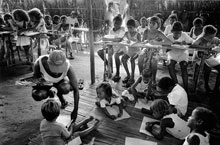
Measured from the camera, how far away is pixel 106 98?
2.82 m

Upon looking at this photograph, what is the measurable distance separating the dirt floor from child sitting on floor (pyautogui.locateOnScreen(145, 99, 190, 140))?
4.23 feet

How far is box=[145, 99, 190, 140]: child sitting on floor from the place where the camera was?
2.32 m

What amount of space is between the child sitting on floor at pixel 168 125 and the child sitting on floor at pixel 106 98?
1.81 ft

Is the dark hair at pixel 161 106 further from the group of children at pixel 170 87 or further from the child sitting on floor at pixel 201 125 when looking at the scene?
the child sitting on floor at pixel 201 125

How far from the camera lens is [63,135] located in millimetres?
1982

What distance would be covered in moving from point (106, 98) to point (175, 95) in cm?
100

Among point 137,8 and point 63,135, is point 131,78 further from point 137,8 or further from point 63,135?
point 137,8

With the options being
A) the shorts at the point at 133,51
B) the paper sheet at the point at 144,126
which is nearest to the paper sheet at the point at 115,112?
the paper sheet at the point at 144,126

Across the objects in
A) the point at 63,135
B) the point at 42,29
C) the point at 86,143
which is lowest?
the point at 86,143

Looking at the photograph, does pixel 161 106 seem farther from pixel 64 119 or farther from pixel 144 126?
pixel 64 119

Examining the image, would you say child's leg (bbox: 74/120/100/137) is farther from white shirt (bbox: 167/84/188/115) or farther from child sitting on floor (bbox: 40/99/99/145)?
white shirt (bbox: 167/84/188/115)

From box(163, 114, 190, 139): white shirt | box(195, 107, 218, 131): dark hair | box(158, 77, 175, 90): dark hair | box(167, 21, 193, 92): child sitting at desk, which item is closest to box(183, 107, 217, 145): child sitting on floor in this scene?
box(195, 107, 218, 131): dark hair

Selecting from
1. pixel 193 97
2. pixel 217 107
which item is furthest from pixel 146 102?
pixel 217 107

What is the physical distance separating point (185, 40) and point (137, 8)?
407cm
